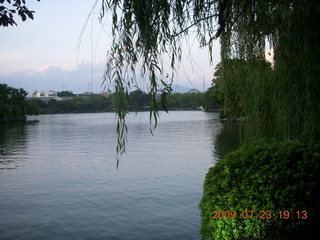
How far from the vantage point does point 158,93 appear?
2.63 m

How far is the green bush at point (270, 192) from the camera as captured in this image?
127 inches

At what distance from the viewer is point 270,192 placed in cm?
326

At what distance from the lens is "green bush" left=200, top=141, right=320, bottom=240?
324cm

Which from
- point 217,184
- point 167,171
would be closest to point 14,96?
point 167,171

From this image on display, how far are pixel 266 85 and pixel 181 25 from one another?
246 centimetres

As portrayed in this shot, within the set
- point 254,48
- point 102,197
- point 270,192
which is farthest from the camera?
point 102,197

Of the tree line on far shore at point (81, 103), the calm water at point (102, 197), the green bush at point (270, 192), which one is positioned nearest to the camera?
the tree line on far shore at point (81, 103)

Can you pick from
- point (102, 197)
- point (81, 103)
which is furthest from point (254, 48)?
point (81, 103)

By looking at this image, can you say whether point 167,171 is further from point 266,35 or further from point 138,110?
point 138,110
